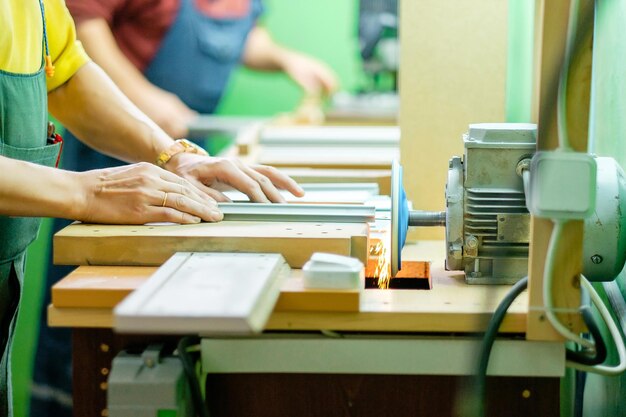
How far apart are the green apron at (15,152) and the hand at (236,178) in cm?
27

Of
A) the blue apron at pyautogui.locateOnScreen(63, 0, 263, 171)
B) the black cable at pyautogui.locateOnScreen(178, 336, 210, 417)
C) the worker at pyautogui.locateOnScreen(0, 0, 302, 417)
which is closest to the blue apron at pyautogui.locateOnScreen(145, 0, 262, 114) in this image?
the blue apron at pyautogui.locateOnScreen(63, 0, 263, 171)

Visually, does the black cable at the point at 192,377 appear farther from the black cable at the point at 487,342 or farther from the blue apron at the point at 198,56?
the blue apron at the point at 198,56

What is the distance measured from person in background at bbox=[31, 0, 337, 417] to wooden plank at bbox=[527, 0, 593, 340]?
2.21 metres

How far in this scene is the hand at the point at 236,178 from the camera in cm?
157

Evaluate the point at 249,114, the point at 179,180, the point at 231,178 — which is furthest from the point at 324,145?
the point at 249,114

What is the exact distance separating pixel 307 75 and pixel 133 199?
2999mm

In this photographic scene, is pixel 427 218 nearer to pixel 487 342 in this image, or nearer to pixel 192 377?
pixel 487 342

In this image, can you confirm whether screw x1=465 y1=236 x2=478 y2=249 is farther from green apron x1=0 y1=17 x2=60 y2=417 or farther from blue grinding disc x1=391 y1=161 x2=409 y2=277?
green apron x1=0 y1=17 x2=60 y2=417

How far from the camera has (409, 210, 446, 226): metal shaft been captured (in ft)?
4.45

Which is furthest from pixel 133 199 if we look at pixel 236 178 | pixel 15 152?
pixel 15 152

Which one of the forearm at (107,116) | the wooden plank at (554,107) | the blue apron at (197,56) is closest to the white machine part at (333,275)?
the wooden plank at (554,107)

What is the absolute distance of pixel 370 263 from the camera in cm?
141

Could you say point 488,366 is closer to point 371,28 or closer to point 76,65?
point 76,65

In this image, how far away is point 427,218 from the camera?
136cm
